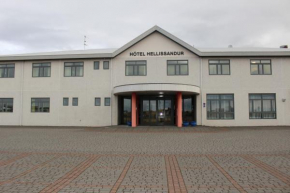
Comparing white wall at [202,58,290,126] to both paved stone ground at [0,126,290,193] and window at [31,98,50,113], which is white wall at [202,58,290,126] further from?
window at [31,98,50,113]

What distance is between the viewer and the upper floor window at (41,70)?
22047 millimetres

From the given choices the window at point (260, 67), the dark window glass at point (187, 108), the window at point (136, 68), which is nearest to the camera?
the window at point (260, 67)

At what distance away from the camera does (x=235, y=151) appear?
9.25 m

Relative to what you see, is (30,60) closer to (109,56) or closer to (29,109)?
(29,109)

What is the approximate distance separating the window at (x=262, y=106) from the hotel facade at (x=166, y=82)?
76 mm

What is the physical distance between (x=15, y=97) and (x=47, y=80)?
3.35 meters

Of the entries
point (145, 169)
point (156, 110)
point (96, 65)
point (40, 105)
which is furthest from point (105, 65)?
point (145, 169)

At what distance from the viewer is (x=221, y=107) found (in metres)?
20.5

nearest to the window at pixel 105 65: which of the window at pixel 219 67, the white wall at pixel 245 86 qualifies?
the white wall at pixel 245 86

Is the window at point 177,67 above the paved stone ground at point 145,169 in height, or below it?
above

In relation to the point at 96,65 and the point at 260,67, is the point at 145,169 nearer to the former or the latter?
the point at 96,65

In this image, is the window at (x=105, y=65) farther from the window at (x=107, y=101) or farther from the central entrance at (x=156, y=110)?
the central entrance at (x=156, y=110)

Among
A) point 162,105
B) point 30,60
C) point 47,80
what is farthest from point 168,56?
point 30,60

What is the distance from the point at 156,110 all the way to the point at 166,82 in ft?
8.29
